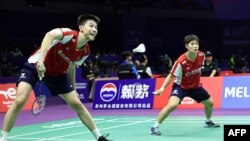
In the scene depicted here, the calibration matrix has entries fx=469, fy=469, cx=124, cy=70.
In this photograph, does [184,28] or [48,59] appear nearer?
[48,59]

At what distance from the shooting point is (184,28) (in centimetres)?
3338

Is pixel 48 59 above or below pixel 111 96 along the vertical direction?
above

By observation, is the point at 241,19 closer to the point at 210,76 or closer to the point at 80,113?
the point at 210,76

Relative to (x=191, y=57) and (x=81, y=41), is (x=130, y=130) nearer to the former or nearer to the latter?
(x=191, y=57)

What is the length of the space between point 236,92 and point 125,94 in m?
3.14

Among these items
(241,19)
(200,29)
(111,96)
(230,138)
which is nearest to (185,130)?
(230,138)

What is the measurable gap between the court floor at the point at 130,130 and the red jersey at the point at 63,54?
1666 millimetres

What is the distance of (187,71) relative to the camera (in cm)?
809

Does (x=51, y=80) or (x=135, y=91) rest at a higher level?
(x=51, y=80)

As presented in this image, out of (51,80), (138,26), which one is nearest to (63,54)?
(51,80)

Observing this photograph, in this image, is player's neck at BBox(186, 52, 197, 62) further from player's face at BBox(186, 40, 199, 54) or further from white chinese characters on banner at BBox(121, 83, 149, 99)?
white chinese characters on banner at BBox(121, 83, 149, 99)

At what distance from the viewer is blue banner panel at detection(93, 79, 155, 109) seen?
13.3 meters

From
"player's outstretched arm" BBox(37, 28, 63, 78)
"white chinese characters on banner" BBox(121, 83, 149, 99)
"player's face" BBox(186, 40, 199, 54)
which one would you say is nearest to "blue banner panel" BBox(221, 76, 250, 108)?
"white chinese characters on banner" BBox(121, 83, 149, 99)

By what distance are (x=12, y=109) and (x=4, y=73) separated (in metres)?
14.1
